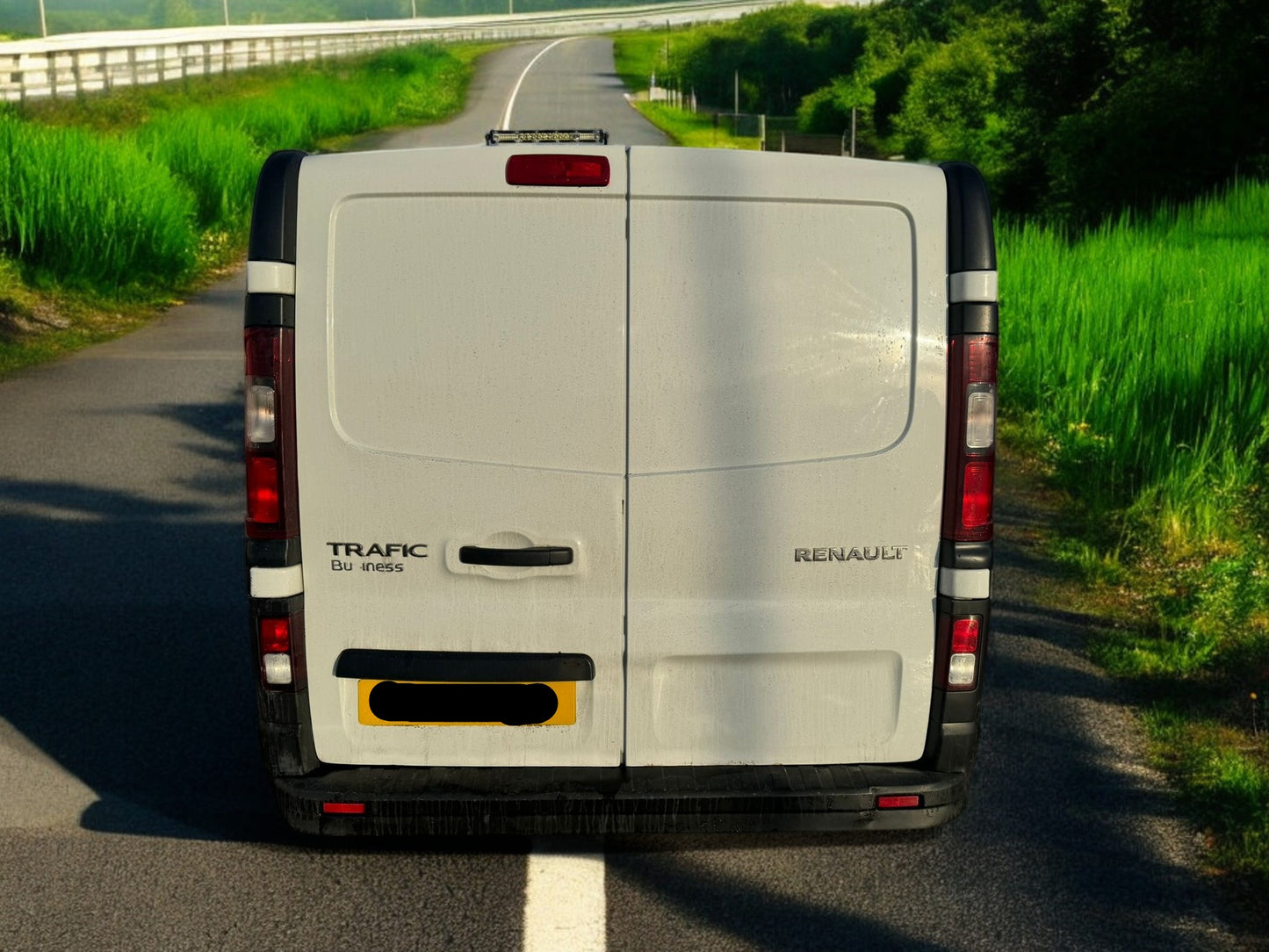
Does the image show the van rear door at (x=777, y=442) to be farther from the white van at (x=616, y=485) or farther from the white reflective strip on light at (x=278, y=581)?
the white reflective strip on light at (x=278, y=581)

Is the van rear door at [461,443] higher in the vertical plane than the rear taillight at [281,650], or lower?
higher

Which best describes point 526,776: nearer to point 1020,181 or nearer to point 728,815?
point 728,815

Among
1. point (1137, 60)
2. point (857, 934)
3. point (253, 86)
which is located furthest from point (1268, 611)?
point (253, 86)

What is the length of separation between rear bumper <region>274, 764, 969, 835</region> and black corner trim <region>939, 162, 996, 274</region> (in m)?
1.36

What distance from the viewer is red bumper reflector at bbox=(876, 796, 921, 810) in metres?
4.28

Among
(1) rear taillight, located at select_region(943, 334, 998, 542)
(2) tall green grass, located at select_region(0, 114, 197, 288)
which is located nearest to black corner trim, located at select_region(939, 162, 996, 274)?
(1) rear taillight, located at select_region(943, 334, 998, 542)

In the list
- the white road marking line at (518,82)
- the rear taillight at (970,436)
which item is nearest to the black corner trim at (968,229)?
the rear taillight at (970,436)

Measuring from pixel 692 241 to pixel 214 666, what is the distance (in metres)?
3.33

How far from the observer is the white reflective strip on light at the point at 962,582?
420 centimetres

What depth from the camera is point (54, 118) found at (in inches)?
1075

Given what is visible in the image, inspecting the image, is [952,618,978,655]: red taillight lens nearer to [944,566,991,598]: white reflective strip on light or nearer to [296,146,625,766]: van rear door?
[944,566,991,598]: white reflective strip on light

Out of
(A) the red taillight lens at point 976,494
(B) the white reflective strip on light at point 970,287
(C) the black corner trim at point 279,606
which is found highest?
(B) the white reflective strip on light at point 970,287

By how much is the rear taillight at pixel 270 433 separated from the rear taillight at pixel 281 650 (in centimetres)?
23

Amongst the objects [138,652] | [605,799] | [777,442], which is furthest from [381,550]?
[138,652]
